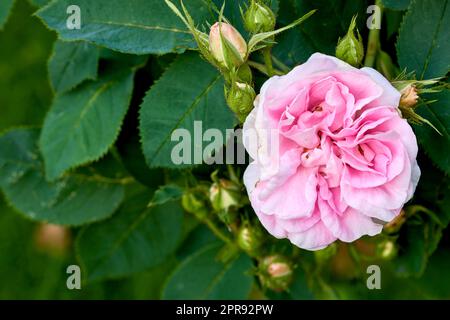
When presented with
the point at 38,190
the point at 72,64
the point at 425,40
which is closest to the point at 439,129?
the point at 425,40

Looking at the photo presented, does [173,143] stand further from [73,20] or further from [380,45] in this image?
[380,45]

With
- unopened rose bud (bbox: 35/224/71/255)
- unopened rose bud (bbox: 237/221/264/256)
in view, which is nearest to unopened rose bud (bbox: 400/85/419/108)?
unopened rose bud (bbox: 237/221/264/256)

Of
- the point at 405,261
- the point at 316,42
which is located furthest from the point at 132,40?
the point at 405,261

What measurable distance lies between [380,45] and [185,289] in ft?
1.28

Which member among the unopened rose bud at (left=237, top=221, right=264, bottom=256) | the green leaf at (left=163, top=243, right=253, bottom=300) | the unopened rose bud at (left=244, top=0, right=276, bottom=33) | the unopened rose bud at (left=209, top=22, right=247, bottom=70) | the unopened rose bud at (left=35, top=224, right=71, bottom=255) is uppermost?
the unopened rose bud at (left=244, top=0, right=276, bottom=33)

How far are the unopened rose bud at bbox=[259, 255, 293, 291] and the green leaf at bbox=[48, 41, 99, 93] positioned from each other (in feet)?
0.91

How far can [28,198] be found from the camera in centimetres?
91

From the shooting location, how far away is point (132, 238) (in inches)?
37.0

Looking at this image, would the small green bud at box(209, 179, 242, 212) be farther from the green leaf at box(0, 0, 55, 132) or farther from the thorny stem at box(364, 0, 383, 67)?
the green leaf at box(0, 0, 55, 132)

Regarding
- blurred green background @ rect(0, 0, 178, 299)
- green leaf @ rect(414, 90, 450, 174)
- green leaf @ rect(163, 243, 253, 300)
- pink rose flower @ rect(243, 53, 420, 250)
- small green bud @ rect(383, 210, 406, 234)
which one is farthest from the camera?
blurred green background @ rect(0, 0, 178, 299)

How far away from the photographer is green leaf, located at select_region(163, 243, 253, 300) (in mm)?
910

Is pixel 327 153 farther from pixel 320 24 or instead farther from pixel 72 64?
pixel 72 64

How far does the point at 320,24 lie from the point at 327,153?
0.64ft

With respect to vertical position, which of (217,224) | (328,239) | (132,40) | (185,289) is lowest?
(185,289)
